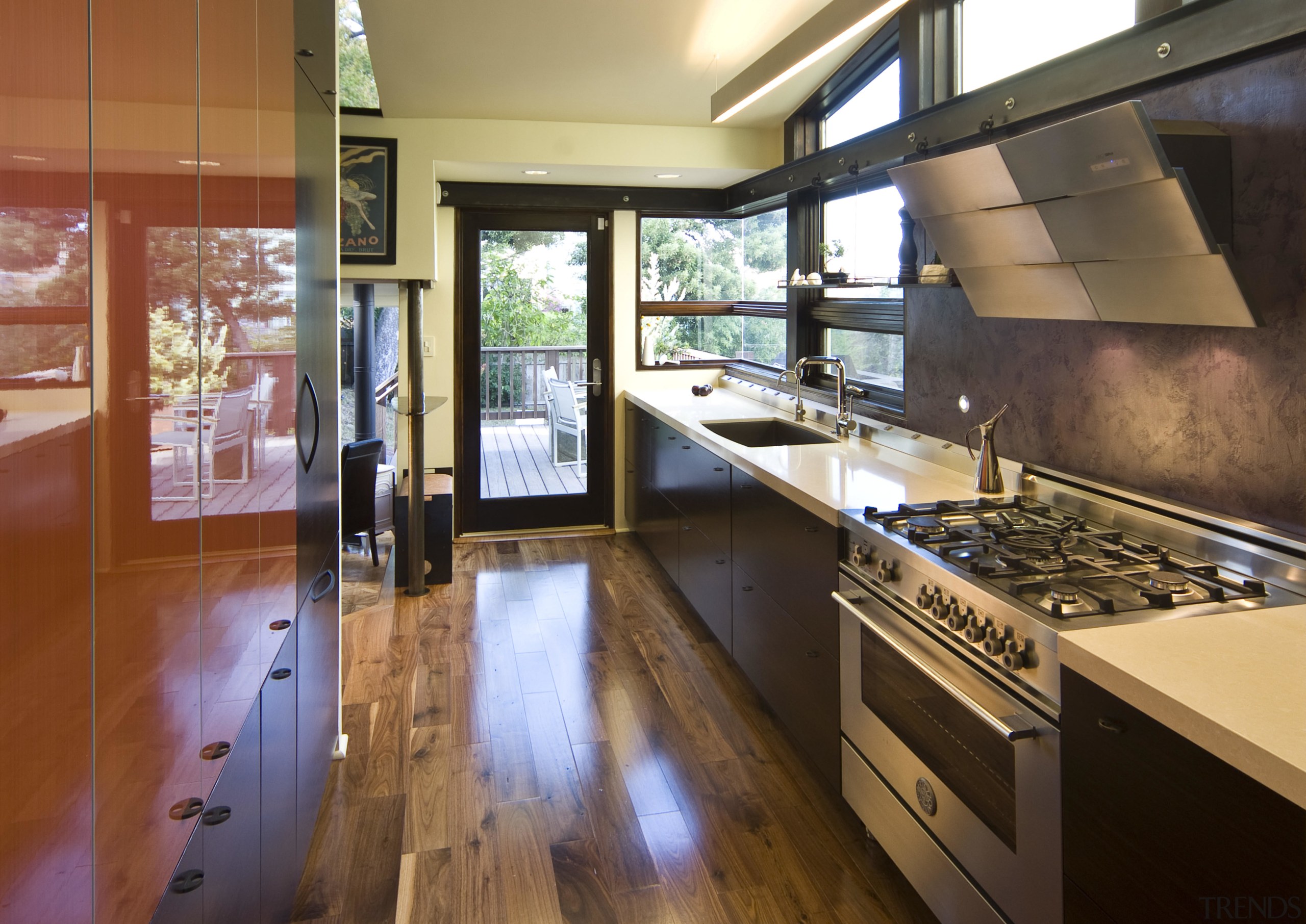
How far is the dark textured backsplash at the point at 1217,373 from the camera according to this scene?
1852mm

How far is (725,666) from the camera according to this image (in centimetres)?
385

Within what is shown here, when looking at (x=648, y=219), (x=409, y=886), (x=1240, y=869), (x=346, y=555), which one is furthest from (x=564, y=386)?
(x=1240, y=869)

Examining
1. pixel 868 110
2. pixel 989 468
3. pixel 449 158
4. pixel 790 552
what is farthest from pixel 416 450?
pixel 989 468

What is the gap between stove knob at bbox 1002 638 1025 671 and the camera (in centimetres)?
169

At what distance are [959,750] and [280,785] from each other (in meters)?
1.43

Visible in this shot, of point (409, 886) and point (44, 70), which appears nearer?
point (44, 70)

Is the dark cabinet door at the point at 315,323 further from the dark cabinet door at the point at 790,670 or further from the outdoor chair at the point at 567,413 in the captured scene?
the outdoor chair at the point at 567,413

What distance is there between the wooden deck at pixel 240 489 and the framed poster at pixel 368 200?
10.0 ft

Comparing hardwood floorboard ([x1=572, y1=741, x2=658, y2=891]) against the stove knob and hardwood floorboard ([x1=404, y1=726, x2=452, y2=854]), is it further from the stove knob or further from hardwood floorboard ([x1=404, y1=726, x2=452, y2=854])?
the stove knob

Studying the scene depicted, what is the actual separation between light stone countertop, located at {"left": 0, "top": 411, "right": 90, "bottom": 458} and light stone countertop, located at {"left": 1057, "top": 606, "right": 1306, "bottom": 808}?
137 cm

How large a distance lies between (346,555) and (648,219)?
9.27 feet

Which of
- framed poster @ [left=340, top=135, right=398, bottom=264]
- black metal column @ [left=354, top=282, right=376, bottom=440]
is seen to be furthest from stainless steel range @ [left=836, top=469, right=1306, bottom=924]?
black metal column @ [left=354, top=282, right=376, bottom=440]

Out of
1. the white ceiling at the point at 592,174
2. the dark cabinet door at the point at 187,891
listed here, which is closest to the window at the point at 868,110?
the white ceiling at the point at 592,174

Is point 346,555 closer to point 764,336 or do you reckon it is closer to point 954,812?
point 764,336
